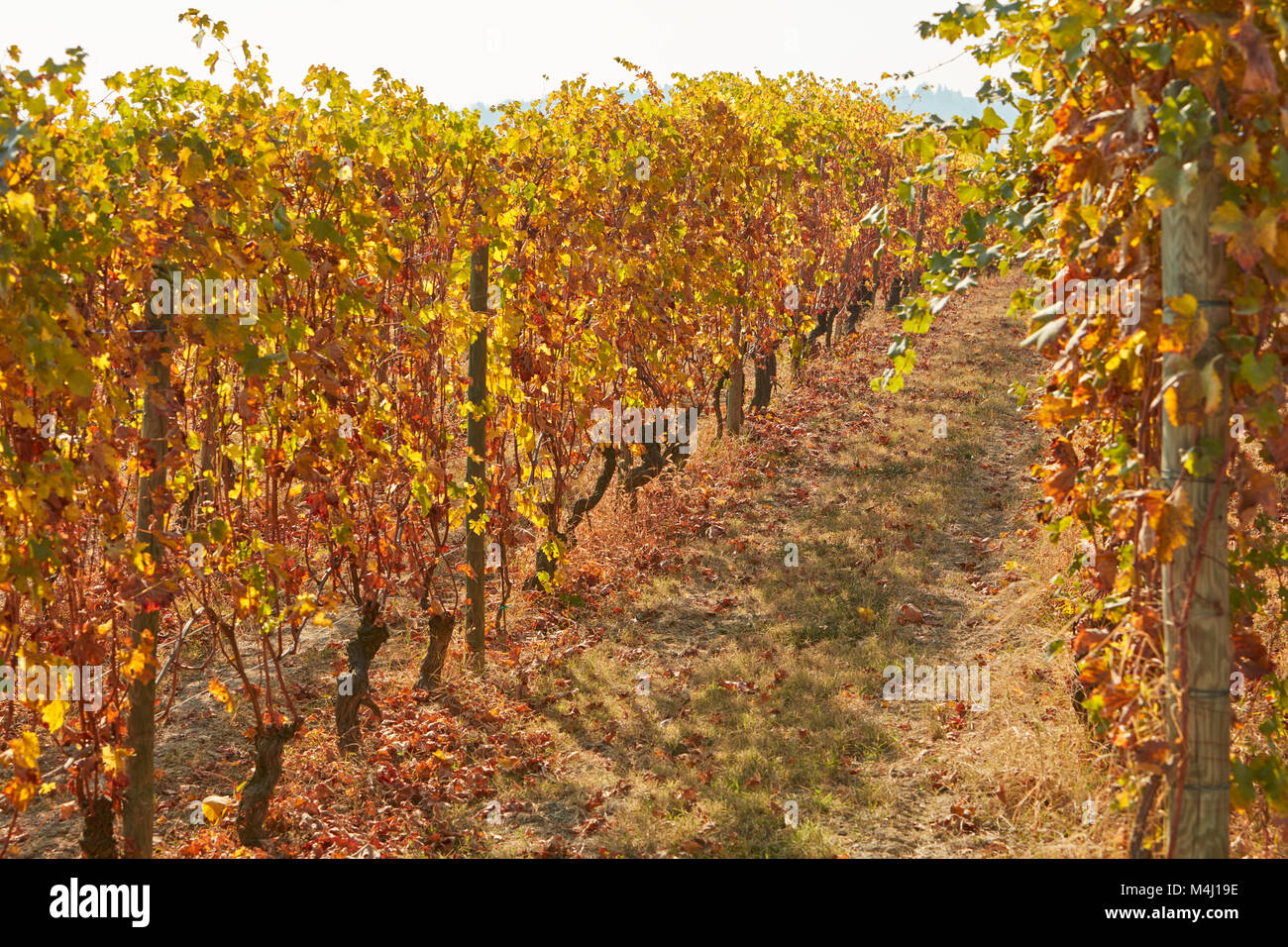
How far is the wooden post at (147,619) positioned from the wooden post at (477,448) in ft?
8.68

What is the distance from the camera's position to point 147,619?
4.05 metres

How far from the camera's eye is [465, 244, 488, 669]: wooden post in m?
6.64

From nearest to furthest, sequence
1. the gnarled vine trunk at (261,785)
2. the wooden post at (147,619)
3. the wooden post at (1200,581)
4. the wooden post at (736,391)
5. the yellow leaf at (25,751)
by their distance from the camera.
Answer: the wooden post at (1200,581)
the yellow leaf at (25,751)
the wooden post at (147,619)
the gnarled vine trunk at (261,785)
the wooden post at (736,391)

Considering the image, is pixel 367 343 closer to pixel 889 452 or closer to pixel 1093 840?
pixel 1093 840

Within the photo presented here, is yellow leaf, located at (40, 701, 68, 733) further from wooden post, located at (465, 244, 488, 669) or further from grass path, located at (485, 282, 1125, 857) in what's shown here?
wooden post, located at (465, 244, 488, 669)

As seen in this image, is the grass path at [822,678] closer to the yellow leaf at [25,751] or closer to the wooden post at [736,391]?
the wooden post at [736,391]

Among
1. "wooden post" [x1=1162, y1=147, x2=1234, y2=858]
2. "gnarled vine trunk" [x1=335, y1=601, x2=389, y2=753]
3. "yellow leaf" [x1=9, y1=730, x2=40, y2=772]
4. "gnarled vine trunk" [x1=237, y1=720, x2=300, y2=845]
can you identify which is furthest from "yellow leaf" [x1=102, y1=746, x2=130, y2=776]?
"wooden post" [x1=1162, y1=147, x2=1234, y2=858]

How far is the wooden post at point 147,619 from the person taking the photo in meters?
3.88

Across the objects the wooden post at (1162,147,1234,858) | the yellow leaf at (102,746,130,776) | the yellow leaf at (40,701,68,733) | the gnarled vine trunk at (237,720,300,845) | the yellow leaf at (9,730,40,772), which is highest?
the wooden post at (1162,147,1234,858)

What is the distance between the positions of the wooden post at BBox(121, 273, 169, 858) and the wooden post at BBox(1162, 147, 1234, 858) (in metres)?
3.50

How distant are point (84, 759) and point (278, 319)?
77.0 inches

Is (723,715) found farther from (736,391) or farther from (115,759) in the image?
(736,391)

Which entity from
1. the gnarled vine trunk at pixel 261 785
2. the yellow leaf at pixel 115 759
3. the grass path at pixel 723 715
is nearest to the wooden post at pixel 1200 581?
the grass path at pixel 723 715
